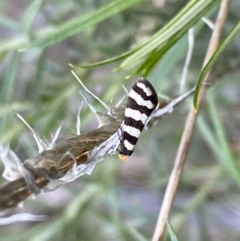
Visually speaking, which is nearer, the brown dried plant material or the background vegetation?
the brown dried plant material

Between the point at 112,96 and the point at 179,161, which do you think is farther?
the point at 112,96

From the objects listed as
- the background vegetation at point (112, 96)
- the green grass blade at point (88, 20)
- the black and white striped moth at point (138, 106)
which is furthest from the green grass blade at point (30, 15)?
the black and white striped moth at point (138, 106)

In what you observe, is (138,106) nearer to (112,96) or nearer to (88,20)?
(88,20)

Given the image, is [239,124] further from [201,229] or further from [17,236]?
[17,236]

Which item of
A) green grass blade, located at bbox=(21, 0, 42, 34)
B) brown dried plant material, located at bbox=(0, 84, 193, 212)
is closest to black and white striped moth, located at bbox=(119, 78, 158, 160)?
brown dried plant material, located at bbox=(0, 84, 193, 212)

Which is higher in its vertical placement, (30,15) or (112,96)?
(30,15)

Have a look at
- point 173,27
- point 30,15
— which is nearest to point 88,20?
point 173,27

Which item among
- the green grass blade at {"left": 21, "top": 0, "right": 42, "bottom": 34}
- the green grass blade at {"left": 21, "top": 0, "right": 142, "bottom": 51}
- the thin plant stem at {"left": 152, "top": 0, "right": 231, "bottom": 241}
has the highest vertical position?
the green grass blade at {"left": 21, "top": 0, "right": 42, "bottom": 34}

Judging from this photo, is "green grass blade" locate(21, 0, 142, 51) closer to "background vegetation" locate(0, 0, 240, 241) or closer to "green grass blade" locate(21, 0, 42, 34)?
"background vegetation" locate(0, 0, 240, 241)

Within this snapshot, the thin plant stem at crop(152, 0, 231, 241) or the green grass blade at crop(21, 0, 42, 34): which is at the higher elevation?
the green grass blade at crop(21, 0, 42, 34)

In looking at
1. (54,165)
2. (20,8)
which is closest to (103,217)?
(54,165)

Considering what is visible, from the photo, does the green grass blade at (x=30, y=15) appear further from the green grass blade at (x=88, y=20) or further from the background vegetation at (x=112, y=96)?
the green grass blade at (x=88, y=20)
